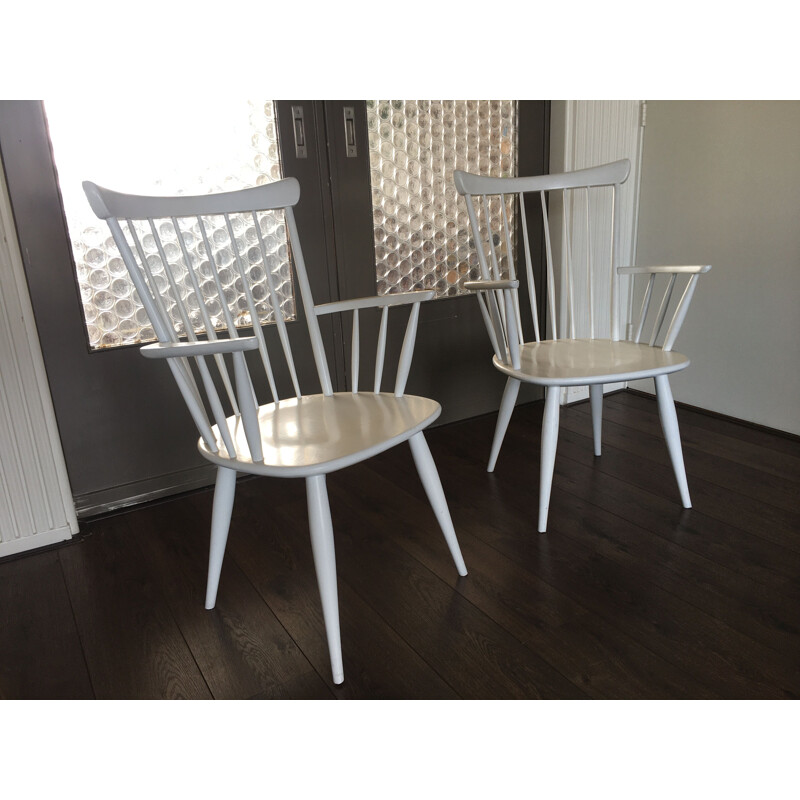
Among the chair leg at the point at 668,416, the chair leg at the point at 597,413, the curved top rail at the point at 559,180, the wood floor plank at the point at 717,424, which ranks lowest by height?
the wood floor plank at the point at 717,424

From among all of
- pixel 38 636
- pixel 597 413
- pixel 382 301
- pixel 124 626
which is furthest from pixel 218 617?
pixel 597 413

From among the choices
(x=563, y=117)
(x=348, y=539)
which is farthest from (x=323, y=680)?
(x=563, y=117)

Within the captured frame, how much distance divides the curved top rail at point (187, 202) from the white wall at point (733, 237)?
148cm

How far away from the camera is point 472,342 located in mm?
2303

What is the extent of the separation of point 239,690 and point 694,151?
2133mm

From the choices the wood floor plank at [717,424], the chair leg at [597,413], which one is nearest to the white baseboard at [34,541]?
the chair leg at [597,413]

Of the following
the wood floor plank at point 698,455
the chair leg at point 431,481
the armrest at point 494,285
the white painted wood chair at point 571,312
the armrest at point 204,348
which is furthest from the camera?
the wood floor plank at point 698,455

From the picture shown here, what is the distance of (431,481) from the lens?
1.28 m

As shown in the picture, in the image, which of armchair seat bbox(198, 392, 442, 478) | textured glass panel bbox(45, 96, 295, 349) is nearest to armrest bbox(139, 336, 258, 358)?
armchair seat bbox(198, 392, 442, 478)

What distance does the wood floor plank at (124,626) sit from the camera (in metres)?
1.12

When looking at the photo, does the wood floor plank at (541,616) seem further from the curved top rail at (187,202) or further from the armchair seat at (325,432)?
the curved top rail at (187,202)

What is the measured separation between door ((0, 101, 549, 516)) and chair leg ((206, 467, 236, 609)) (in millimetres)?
622

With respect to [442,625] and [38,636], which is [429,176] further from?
[38,636]

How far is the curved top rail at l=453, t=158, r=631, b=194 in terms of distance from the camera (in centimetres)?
177
